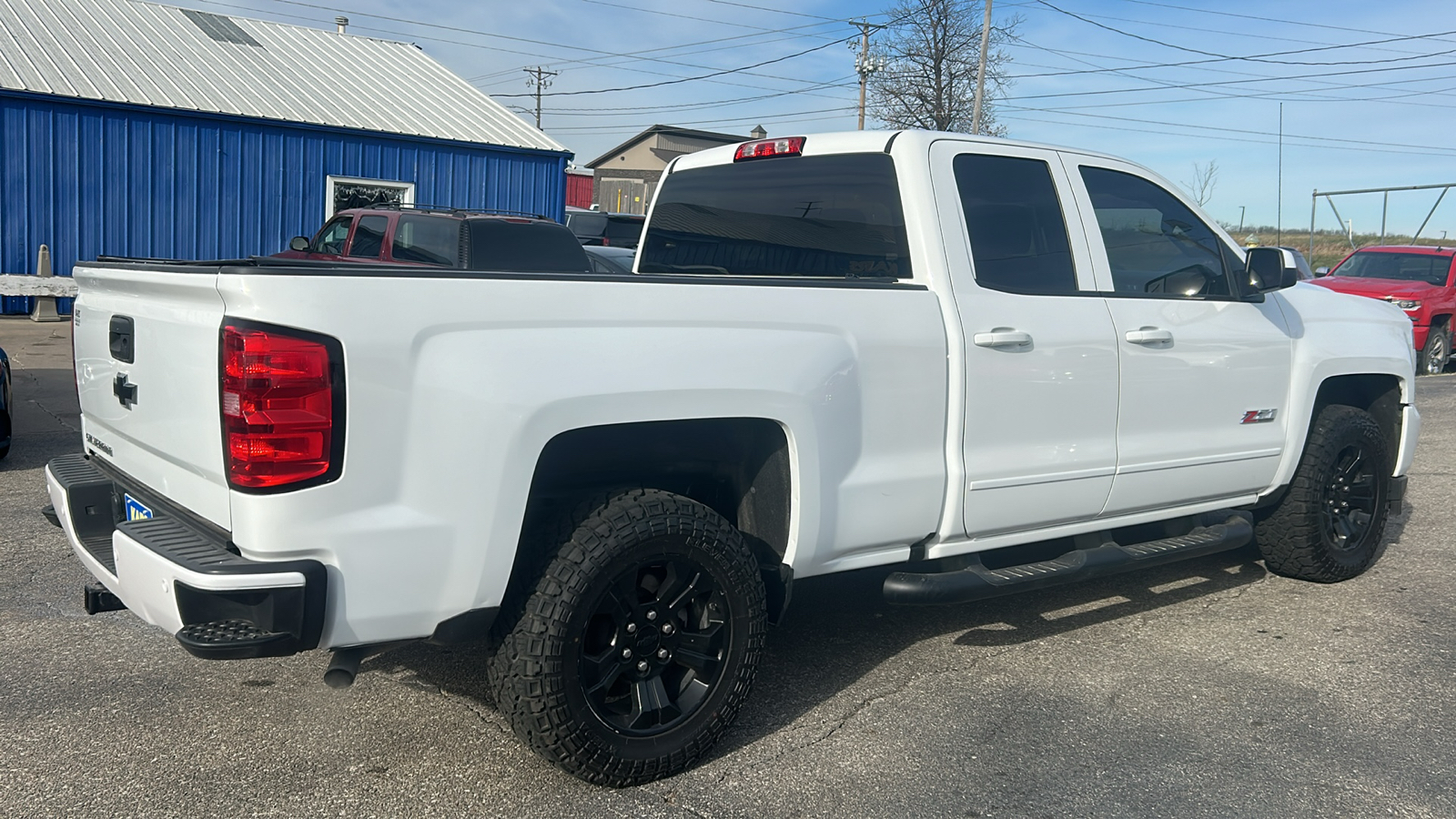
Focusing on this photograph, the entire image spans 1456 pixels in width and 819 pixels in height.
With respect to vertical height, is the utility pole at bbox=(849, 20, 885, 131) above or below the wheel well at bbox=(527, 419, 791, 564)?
above

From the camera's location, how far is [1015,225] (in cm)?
428

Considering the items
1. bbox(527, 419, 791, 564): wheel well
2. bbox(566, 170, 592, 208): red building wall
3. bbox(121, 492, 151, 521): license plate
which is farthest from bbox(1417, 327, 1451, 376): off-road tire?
bbox(566, 170, 592, 208): red building wall

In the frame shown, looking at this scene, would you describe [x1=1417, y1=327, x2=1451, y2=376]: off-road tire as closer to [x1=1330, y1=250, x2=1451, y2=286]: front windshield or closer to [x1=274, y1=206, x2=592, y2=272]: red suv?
[x1=1330, y1=250, x2=1451, y2=286]: front windshield

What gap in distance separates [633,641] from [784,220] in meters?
1.93

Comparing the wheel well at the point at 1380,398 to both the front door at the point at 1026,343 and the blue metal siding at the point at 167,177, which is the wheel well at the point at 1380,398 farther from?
the blue metal siding at the point at 167,177

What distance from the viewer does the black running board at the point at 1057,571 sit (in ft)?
12.7

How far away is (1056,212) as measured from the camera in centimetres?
446

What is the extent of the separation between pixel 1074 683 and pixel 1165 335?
4.54 ft

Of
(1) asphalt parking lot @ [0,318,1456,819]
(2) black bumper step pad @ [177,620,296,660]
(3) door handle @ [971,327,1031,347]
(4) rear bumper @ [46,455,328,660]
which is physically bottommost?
(1) asphalt parking lot @ [0,318,1456,819]

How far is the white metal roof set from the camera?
56.7 feet

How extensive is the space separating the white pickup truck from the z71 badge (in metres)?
0.02

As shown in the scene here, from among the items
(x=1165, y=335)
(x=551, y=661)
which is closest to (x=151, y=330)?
(x=551, y=661)

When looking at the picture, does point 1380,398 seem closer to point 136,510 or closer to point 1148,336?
point 1148,336

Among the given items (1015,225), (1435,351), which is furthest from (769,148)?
(1435,351)
